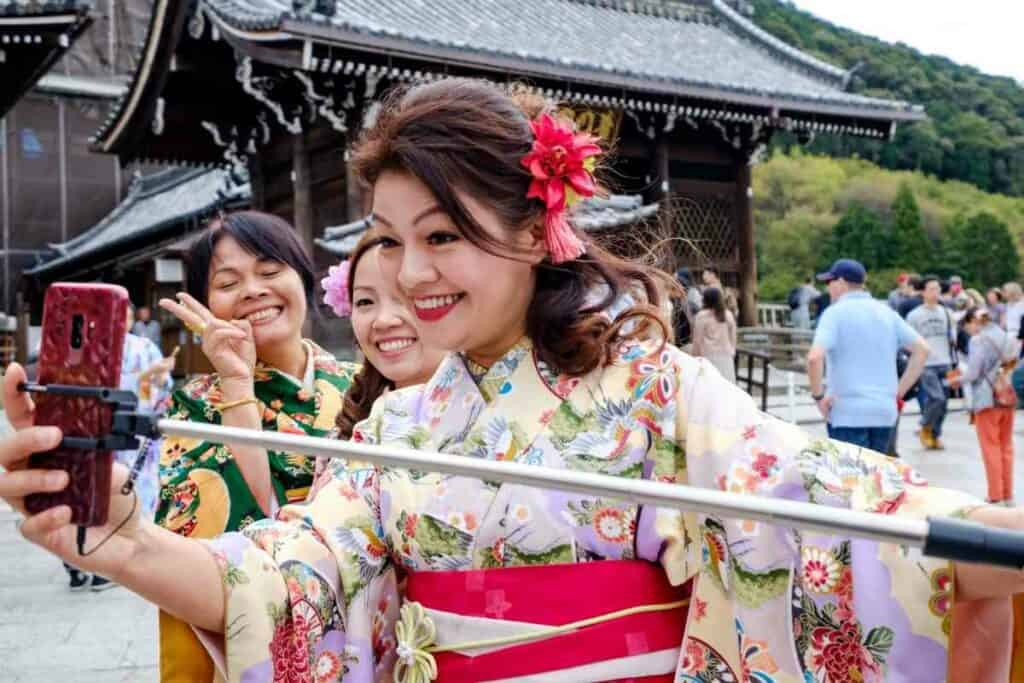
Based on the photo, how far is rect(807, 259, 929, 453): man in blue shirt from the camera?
6.02m

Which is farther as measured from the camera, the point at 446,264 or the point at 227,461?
the point at 227,461

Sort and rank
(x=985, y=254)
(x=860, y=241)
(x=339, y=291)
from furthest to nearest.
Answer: (x=860, y=241) < (x=985, y=254) < (x=339, y=291)

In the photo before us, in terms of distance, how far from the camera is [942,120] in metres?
50.0

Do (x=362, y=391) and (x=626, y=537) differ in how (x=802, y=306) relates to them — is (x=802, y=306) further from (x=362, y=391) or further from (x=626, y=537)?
(x=626, y=537)

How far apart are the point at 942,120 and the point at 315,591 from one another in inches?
2151

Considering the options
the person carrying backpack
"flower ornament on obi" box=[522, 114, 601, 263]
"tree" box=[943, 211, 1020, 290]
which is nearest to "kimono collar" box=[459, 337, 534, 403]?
"flower ornament on obi" box=[522, 114, 601, 263]

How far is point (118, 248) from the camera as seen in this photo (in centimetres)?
2219

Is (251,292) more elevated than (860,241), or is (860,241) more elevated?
(860,241)

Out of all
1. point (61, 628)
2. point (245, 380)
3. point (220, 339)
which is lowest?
point (61, 628)

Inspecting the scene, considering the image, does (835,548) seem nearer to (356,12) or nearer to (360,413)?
(360,413)

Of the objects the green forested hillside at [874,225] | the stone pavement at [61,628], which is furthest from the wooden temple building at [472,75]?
the green forested hillside at [874,225]

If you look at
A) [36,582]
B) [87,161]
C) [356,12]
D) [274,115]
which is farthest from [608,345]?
[87,161]

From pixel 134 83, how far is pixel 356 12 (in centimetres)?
309

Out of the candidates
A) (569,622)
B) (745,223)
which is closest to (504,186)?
(569,622)
